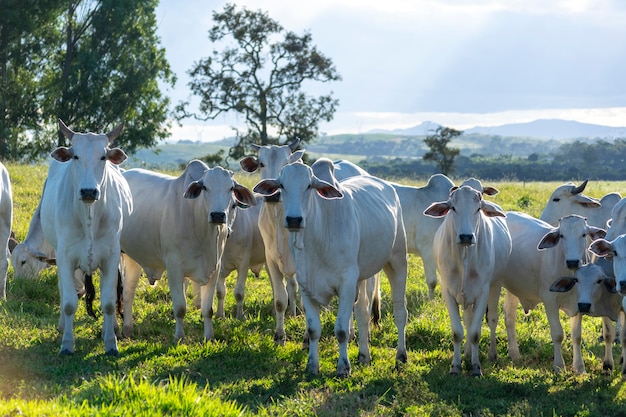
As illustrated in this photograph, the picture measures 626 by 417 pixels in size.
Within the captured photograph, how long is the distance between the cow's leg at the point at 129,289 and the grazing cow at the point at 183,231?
0.04ft

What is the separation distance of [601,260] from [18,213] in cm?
1200

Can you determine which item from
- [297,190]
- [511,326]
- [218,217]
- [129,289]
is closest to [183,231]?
[218,217]

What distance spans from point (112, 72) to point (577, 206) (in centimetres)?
3098

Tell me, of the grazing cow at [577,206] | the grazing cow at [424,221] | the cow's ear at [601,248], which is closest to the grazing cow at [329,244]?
the cow's ear at [601,248]

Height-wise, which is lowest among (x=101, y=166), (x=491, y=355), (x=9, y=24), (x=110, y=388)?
(x=491, y=355)

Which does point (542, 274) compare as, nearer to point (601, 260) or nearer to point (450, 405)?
point (601, 260)

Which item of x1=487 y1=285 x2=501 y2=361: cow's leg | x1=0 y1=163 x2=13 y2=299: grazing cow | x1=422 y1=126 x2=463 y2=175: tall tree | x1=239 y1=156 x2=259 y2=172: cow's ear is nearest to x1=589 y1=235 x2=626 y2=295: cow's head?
x1=487 y1=285 x2=501 y2=361: cow's leg

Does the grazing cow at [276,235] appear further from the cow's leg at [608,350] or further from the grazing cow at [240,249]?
the cow's leg at [608,350]

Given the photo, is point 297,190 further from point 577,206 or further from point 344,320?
point 577,206

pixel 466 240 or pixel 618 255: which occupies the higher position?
pixel 466 240

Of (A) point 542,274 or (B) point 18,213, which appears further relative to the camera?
(B) point 18,213

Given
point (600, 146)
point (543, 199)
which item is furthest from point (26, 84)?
point (600, 146)

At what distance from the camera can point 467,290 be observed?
31.1 feet

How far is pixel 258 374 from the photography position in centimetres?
864
